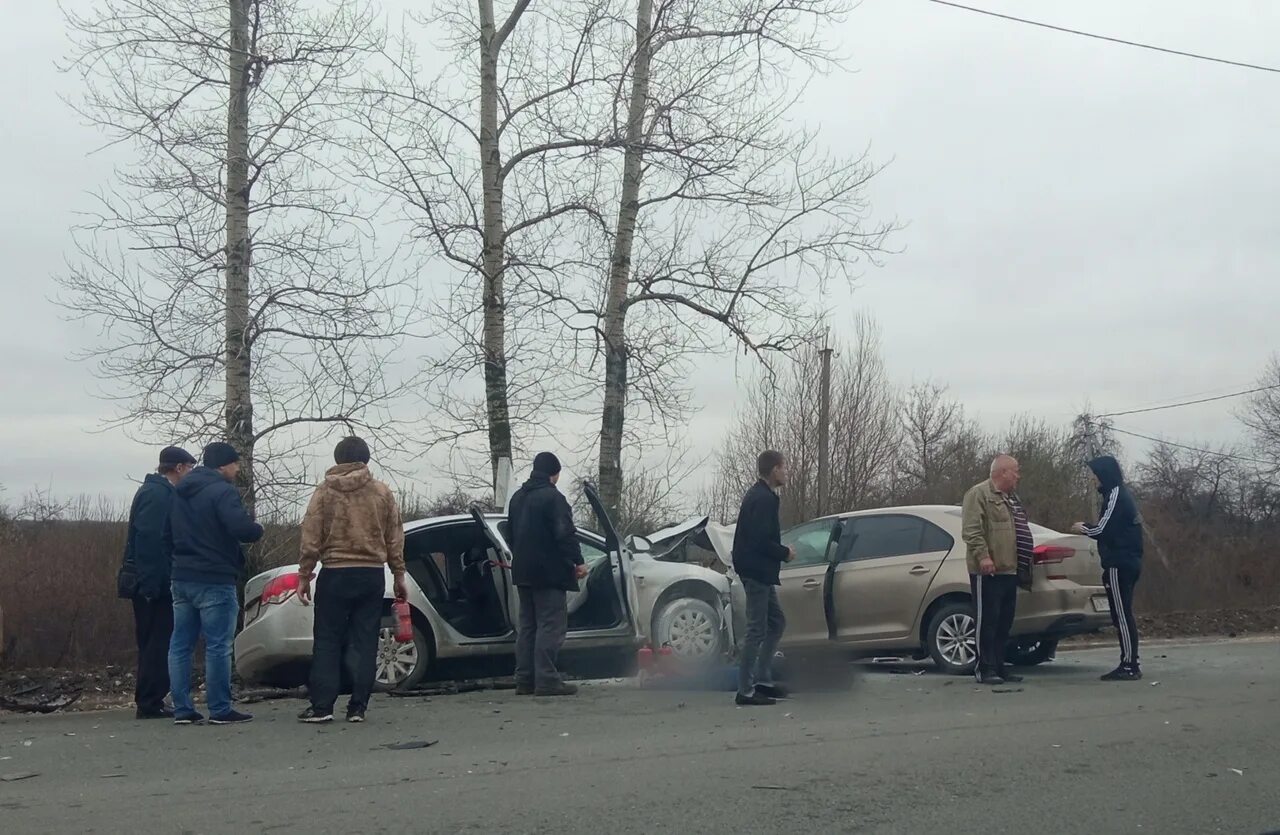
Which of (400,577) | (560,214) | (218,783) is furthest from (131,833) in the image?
(560,214)

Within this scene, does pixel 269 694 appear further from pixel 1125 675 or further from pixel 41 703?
pixel 1125 675

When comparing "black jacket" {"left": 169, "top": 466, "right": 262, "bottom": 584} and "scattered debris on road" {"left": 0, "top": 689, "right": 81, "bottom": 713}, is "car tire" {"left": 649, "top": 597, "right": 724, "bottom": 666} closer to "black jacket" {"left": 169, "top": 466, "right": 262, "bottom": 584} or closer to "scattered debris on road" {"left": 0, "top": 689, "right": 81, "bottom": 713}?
"black jacket" {"left": 169, "top": 466, "right": 262, "bottom": 584}

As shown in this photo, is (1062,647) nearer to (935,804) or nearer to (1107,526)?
(1107,526)

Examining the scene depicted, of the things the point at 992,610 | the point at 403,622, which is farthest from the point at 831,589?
the point at 403,622

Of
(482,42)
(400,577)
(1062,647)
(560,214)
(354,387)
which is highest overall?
(482,42)

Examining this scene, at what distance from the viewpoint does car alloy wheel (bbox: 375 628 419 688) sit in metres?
10.6

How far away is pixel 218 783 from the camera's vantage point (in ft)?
21.7

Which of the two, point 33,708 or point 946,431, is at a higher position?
point 946,431

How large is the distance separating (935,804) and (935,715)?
8.96 feet

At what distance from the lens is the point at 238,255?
561 inches

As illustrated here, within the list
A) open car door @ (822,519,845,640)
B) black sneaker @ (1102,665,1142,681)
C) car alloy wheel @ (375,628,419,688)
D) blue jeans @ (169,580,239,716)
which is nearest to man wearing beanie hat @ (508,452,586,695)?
car alloy wheel @ (375,628,419,688)

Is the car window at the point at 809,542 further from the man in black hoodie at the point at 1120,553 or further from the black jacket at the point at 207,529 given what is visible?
the black jacket at the point at 207,529

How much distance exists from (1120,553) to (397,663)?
6101 millimetres

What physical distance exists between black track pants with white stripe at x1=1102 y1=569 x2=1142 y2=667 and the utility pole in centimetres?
1398
